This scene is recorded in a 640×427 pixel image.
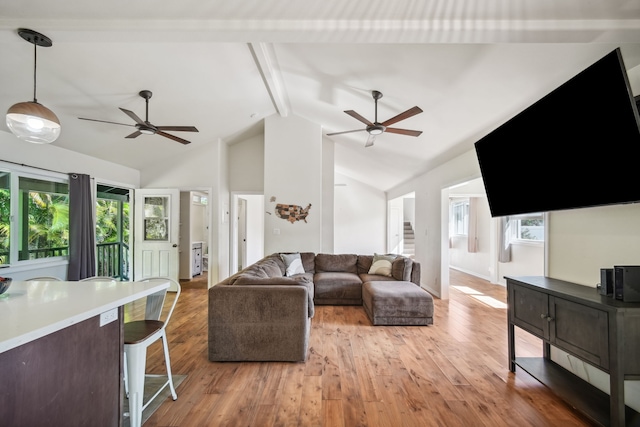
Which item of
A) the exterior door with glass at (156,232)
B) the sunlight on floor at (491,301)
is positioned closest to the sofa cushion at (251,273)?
the exterior door with glass at (156,232)

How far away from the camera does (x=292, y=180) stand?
213 inches

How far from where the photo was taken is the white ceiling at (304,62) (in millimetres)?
1513

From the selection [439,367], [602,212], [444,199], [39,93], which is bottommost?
[439,367]

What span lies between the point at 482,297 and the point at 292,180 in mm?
3961

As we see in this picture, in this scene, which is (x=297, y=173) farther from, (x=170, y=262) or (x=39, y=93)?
(x=39, y=93)

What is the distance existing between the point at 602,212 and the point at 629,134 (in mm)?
792

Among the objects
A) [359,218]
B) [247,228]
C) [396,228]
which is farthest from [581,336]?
[396,228]

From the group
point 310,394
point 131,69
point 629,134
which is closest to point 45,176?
point 131,69

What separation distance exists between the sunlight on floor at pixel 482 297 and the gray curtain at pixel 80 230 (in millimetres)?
6101

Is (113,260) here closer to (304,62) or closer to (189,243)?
(189,243)

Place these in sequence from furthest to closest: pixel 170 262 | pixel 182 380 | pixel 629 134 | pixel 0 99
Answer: pixel 170 262, pixel 0 99, pixel 182 380, pixel 629 134

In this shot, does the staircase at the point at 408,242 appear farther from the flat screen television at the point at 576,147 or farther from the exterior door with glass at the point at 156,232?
the flat screen television at the point at 576,147

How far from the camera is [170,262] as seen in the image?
536cm

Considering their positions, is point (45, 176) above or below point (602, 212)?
above
